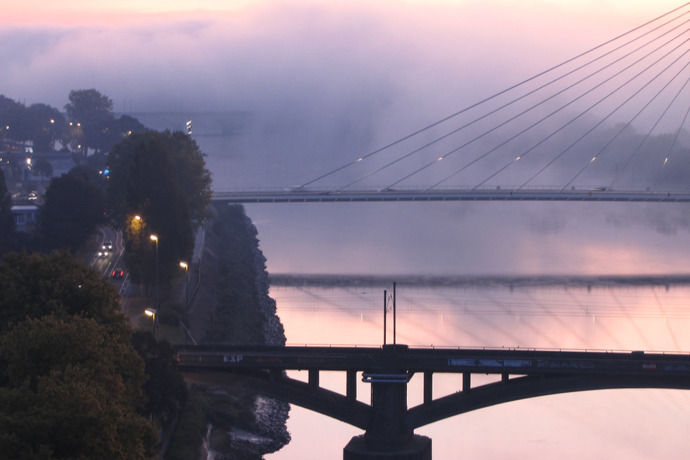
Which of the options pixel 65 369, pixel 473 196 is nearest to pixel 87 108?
pixel 473 196

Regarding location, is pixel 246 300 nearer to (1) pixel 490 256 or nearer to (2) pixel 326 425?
(2) pixel 326 425

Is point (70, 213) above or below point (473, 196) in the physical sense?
below

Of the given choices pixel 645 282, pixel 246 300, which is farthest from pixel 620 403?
pixel 645 282

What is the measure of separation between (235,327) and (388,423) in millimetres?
9234

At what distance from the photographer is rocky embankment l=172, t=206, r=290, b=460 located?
1552 centimetres

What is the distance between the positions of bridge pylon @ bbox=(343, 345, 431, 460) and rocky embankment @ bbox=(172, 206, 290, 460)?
8.81ft

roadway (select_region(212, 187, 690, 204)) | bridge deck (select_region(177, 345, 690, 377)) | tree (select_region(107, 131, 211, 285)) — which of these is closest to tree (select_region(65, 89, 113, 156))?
roadway (select_region(212, 187, 690, 204))

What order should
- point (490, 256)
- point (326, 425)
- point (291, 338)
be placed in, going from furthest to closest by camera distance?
point (490, 256), point (291, 338), point (326, 425)

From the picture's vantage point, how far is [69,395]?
750cm

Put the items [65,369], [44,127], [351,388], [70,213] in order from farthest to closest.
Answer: [44,127] → [70,213] → [351,388] → [65,369]

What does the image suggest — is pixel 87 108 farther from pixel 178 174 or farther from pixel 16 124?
pixel 178 174

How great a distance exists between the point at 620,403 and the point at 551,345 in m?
3.00

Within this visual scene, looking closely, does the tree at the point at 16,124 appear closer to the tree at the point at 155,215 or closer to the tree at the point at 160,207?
the tree at the point at 155,215

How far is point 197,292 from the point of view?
23844 mm
